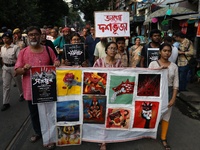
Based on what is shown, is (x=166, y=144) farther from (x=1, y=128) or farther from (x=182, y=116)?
(x=1, y=128)

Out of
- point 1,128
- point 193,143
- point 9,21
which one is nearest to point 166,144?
point 193,143

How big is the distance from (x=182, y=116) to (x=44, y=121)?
123 inches

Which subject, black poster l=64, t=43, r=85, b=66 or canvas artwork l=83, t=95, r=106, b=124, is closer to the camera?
canvas artwork l=83, t=95, r=106, b=124

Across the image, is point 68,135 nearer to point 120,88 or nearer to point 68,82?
point 68,82

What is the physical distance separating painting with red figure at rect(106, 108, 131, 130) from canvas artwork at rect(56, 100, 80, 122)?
0.49m

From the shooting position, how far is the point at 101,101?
3.23 meters

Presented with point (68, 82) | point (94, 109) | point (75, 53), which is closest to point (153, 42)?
point (75, 53)

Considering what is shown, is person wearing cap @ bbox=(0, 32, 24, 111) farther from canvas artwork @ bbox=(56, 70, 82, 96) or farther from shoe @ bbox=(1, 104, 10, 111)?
canvas artwork @ bbox=(56, 70, 82, 96)

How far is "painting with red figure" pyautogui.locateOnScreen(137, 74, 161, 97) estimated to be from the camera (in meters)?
3.22

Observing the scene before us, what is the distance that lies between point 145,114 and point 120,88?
0.57 metres

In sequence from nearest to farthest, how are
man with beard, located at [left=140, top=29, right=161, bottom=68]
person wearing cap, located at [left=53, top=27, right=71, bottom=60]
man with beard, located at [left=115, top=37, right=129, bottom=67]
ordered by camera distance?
1. man with beard, located at [left=140, top=29, right=161, bottom=68]
2. man with beard, located at [left=115, top=37, right=129, bottom=67]
3. person wearing cap, located at [left=53, top=27, right=71, bottom=60]

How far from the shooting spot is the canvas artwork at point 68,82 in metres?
3.17

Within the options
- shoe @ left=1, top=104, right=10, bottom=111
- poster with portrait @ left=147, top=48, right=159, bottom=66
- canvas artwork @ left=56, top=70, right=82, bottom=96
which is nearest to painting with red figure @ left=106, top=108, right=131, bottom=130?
canvas artwork @ left=56, top=70, right=82, bottom=96

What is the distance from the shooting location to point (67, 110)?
3.24m
